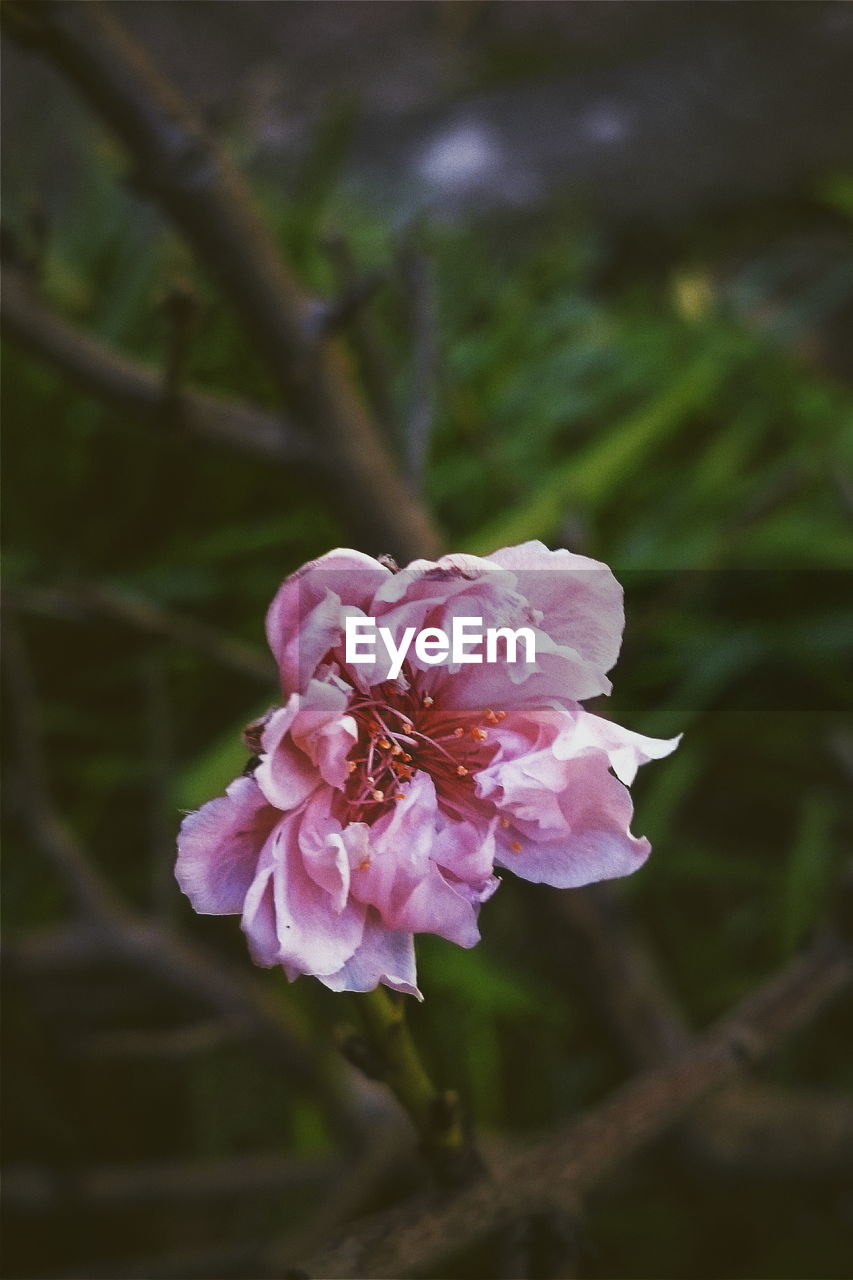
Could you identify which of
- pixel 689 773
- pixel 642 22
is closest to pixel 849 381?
pixel 642 22

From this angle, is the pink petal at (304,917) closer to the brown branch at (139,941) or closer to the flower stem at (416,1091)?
the flower stem at (416,1091)

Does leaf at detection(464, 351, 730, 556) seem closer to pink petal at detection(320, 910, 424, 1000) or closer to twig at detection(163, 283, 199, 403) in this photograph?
twig at detection(163, 283, 199, 403)

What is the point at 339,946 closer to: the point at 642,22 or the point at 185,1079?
the point at 185,1079

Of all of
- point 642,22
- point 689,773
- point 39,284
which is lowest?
point 689,773

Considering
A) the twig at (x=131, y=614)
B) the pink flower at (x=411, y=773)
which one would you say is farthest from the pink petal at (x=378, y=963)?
the twig at (x=131, y=614)

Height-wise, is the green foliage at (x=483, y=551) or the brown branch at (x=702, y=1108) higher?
the green foliage at (x=483, y=551)

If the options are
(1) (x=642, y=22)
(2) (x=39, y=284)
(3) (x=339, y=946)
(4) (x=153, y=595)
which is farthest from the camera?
(1) (x=642, y=22)
